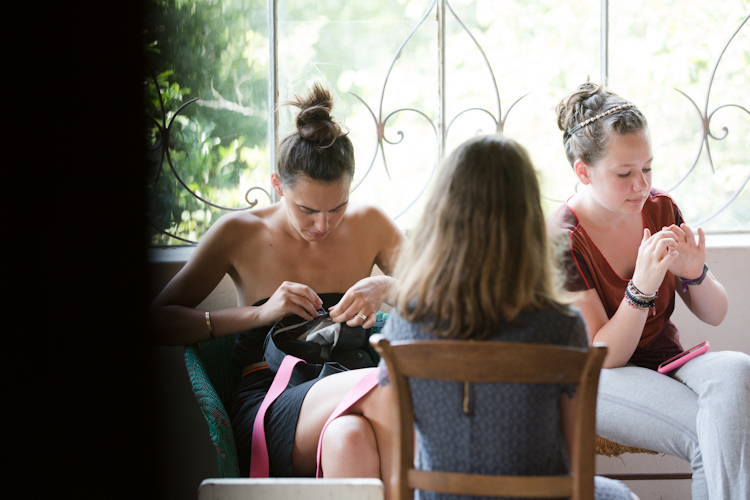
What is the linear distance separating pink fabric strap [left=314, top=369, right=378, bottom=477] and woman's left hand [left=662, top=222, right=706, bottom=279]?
93cm

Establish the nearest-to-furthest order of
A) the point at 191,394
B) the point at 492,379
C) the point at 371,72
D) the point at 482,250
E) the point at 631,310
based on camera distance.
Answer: the point at 492,379 < the point at 482,250 < the point at 631,310 < the point at 191,394 < the point at 371,72

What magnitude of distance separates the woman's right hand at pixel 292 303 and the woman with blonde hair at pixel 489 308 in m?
0.66

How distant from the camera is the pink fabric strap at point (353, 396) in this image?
4.50ft

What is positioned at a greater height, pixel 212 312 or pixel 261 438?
pixel 212 312

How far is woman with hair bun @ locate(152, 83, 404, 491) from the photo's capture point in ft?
4.69

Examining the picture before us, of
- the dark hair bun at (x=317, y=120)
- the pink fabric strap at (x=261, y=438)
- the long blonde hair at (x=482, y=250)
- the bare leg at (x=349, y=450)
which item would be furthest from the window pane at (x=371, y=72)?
the long blonde hair at (x=482, y=250)

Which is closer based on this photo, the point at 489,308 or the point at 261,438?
the point at 489,308

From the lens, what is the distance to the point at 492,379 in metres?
0.89

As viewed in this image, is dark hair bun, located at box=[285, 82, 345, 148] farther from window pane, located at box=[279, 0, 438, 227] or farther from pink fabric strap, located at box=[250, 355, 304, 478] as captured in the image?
pink fabric strap, located at box=[250, 355, 304, 478]

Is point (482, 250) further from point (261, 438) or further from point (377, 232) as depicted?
point (377, 232)

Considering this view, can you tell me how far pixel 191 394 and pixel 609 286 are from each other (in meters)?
1.51

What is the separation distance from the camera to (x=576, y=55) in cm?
248

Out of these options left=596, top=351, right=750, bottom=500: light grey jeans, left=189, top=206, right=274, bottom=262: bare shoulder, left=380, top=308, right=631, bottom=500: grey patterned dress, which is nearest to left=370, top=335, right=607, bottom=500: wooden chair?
left=380, top=308, right=631, bottom=500: grey patterned dress

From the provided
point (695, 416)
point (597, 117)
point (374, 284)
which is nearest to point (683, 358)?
point (695, 416)
